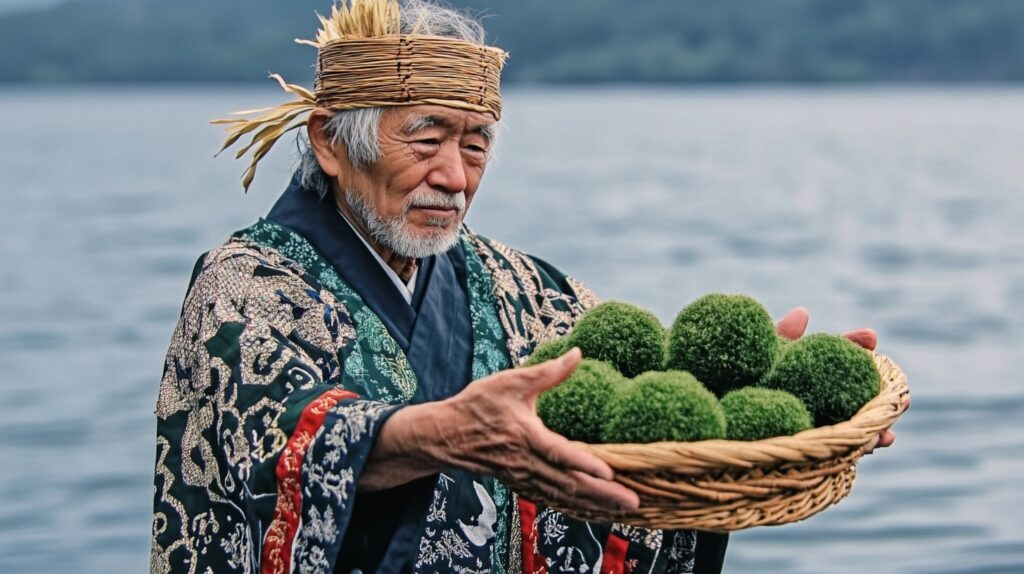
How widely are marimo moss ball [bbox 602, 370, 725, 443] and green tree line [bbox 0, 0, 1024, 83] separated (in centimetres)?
9856

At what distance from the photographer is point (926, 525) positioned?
30.9 ft

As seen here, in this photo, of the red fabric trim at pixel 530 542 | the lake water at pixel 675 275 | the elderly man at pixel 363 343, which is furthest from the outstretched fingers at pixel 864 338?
the lake water at pixel 675 275

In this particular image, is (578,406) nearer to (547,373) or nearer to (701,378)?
(547,373)

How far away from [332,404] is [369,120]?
774 millimetres

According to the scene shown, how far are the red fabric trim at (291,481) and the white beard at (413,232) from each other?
1.90 ft

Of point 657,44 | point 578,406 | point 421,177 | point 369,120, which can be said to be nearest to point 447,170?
point 421,177

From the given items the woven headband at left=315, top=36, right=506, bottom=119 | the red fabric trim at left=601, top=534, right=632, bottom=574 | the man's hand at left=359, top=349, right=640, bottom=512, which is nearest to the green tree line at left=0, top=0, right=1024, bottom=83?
the woven headband at left=315, top=36, right=506, bottom=119

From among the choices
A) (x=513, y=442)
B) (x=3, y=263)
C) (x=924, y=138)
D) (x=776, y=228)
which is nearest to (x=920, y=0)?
(x=924, y=138)

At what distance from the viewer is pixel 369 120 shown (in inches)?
138

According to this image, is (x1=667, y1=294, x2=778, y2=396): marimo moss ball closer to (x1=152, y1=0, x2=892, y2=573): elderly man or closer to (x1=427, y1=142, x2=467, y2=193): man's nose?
(x1=152, y1=0, x2=892, y2=573): elderly man

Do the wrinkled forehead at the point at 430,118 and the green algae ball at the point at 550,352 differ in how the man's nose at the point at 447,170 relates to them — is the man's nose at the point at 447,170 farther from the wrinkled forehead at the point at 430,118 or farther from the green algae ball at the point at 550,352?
the green algae ball at the point at 550,352

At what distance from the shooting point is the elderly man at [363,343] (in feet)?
9.89

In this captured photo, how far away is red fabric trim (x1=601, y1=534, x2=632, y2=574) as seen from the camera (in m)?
3.63

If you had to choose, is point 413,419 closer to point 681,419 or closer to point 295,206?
point 681,419
